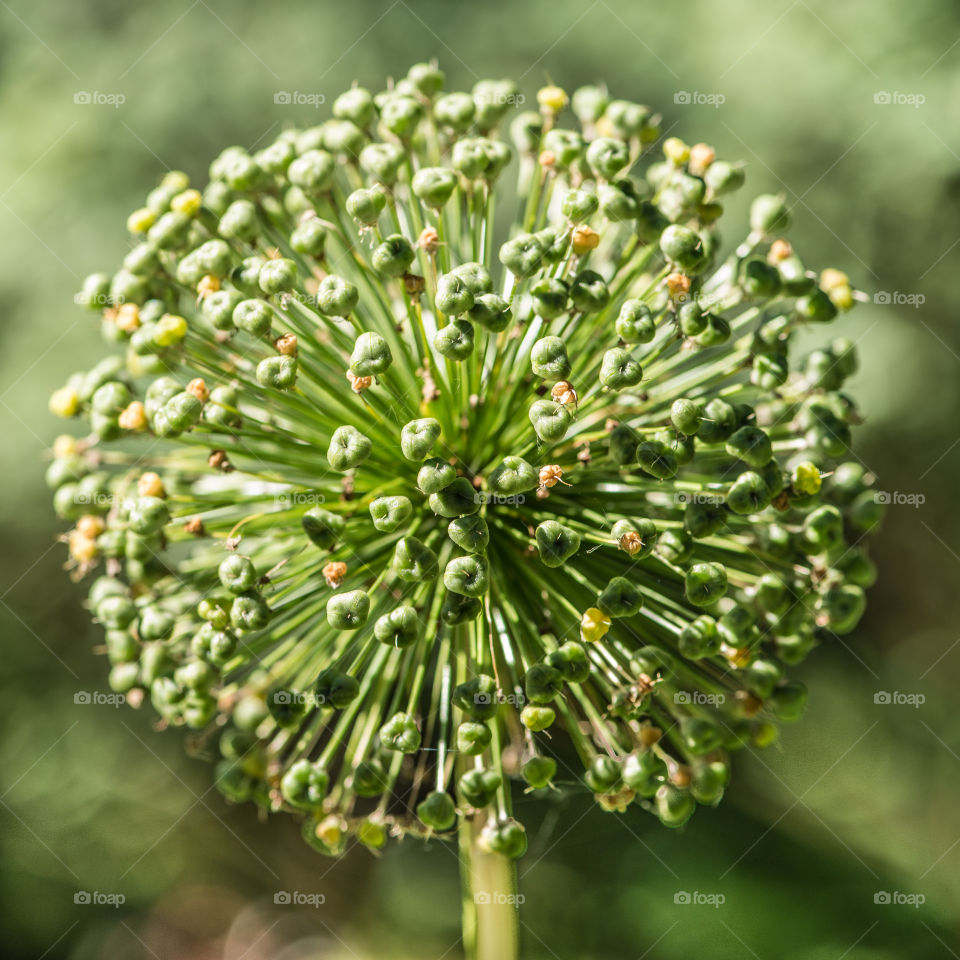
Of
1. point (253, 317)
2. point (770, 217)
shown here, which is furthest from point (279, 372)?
point (770, 217)

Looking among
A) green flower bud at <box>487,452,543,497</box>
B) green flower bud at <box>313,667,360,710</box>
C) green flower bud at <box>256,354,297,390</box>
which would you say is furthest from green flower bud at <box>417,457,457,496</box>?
green flower bud at <box>313,667,360,710</box>

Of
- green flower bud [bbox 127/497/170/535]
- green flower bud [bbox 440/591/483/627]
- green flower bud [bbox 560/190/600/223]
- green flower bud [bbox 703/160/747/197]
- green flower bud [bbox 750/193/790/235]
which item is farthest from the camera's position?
green flower bud [bbox 750/193/790/235]

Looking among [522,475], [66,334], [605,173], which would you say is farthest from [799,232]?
[66,334]

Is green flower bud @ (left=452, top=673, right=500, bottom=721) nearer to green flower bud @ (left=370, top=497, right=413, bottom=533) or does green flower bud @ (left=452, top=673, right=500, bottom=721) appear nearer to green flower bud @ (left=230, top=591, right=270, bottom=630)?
green flower bud @ (left=370, top=497, right=413, bottom=533)

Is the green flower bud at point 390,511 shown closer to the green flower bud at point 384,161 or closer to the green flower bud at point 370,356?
the green flower bud at point 370,356

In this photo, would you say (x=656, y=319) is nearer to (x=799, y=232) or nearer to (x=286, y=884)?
(x=799, y=232)

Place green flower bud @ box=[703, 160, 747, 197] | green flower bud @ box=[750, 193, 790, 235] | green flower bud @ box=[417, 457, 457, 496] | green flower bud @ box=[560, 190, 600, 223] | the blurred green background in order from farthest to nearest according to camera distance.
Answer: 1. the blurred green background
2. green flower bud @ box=[750, 193, 790, 235]
3. green flower bud @ box=[703, 160, 747, 197]
4. green flower bud @ box=[560, 190, 600, 223]
5. green flower bud @ box=[417, 457, 457, 496]

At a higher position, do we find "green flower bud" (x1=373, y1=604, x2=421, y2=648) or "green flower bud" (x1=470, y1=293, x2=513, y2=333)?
"green flower bud" (x1=470, y1=293, x2=513, y2=333)
